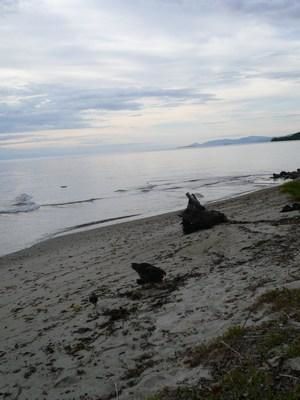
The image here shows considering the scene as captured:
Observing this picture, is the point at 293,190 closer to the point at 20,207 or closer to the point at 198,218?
the point at 198,218

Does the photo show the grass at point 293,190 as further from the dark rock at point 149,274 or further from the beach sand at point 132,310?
the dark rock at point 149,274

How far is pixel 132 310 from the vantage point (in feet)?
22.3

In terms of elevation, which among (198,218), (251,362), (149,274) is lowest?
(149,274)

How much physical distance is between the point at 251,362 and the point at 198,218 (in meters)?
8.96

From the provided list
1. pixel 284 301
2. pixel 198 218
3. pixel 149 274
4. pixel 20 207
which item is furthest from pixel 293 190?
pixel 20 207

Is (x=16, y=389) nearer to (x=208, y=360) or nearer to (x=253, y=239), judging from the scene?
(x=208, y=360)

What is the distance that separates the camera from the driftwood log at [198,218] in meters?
13.0

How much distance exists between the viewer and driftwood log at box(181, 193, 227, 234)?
42.5 feet

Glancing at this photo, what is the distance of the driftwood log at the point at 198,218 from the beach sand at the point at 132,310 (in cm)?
60

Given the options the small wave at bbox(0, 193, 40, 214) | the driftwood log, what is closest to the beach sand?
the driftwood log

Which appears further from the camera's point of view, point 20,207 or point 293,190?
point 20,207

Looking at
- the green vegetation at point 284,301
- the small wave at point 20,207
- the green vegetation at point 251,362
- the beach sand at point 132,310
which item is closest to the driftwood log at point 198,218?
the beach sand at point 132,310

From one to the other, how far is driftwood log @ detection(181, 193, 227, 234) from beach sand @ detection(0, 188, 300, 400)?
60 cm

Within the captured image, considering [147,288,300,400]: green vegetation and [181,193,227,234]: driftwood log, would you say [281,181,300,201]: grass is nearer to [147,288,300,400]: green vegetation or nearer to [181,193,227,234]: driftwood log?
[181,193,227,234]: driftwood log
